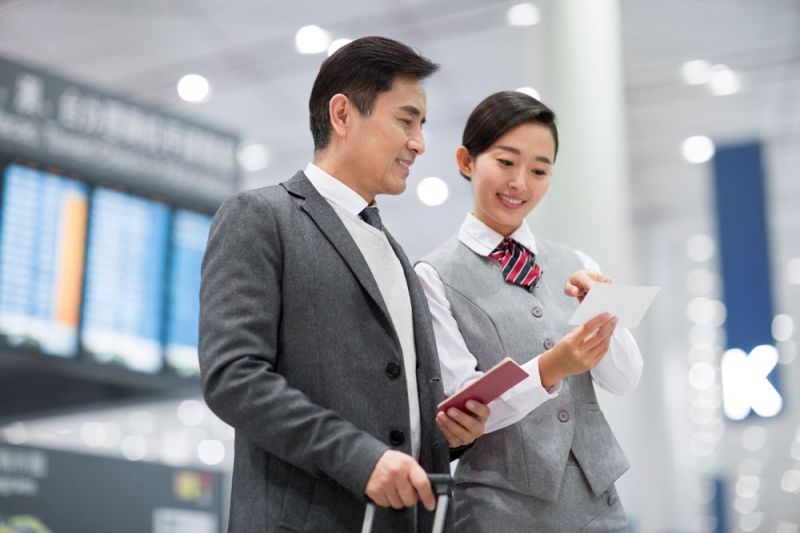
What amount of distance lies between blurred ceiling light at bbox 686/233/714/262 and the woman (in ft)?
46.8

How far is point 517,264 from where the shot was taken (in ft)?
8.55

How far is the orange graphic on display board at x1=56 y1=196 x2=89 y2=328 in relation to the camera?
20.0 ft

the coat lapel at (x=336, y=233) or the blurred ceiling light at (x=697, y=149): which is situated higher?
the blurred ceiling light at (x=697, y=149)

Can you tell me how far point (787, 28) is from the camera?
9.84 m

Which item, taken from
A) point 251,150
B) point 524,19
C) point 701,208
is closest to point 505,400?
point 524,19

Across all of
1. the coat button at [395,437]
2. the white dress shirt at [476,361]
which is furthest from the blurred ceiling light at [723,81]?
the coat button at [395,437]

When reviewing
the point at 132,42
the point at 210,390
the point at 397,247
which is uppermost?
the point at 132,42

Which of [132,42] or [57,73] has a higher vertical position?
[132,42]

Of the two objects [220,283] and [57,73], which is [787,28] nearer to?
[57,73]

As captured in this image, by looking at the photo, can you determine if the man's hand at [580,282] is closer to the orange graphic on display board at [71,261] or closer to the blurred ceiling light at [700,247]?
the orange graphic on display board at [71,261]

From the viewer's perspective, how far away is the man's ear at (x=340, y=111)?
2.37 meters

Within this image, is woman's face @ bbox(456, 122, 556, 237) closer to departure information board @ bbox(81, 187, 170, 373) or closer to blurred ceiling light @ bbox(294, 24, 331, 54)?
departure information board @ bbox(81, 187, 170, 373)

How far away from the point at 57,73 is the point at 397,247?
4.48m

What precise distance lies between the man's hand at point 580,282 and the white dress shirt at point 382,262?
0.38 metres
